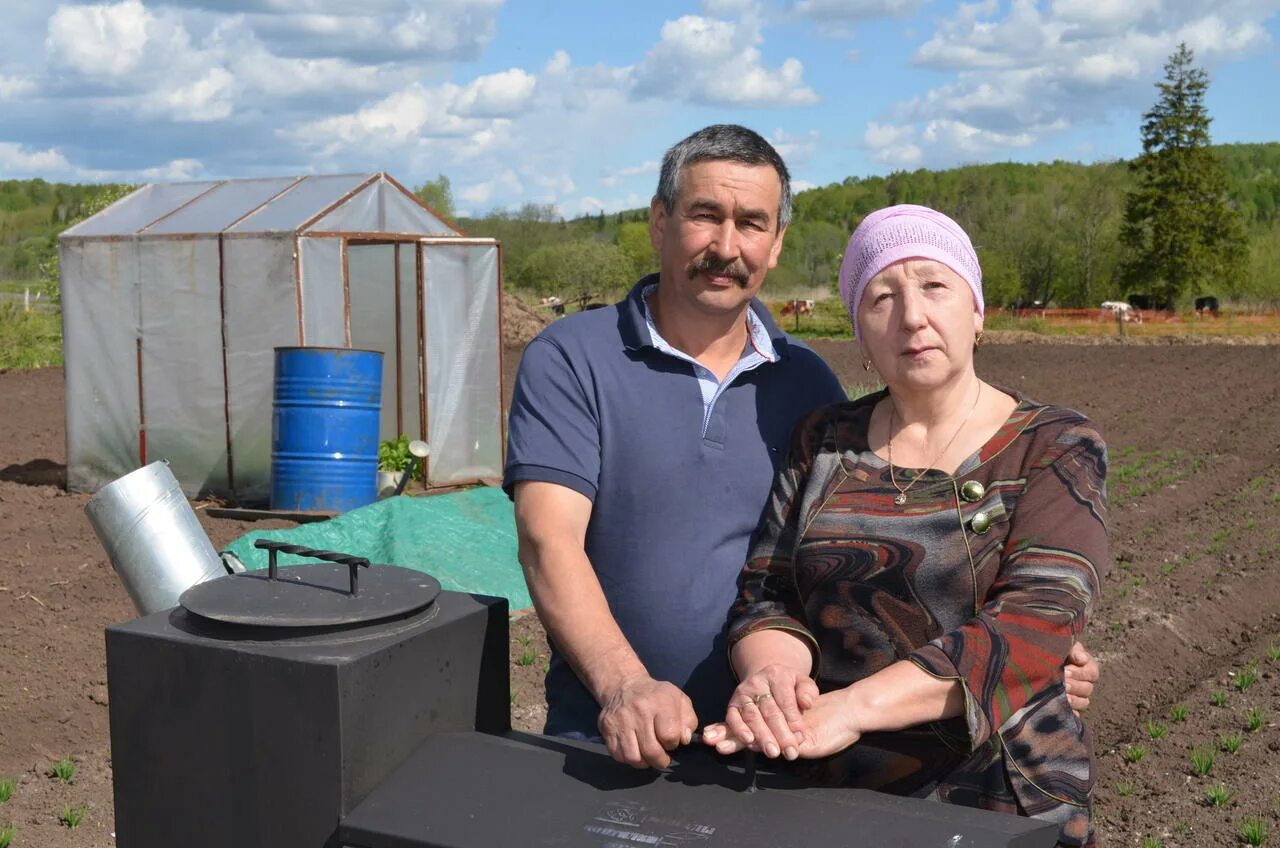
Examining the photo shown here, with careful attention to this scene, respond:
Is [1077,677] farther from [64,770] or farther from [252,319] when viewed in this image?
[252,319]

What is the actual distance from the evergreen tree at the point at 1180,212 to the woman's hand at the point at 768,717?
48860 millimetres

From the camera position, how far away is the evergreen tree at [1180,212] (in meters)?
46.7

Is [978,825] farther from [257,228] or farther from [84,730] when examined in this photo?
[257,228]

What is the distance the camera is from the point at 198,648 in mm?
1833

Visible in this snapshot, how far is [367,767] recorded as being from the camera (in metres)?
1.82

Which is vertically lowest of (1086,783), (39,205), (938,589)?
(1086,783)

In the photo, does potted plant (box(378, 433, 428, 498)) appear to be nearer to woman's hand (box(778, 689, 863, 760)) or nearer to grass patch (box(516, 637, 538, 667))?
grass patch (box(516, 637, 538, 667))

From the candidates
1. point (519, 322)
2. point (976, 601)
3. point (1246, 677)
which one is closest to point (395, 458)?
point (1246, 677)

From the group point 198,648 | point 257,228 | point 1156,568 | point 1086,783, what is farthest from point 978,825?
point 257,228

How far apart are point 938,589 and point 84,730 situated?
14.8 ft

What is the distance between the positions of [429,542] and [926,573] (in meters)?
5.64

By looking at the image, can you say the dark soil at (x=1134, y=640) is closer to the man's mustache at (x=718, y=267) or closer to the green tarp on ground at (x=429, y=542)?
the green tarp on ground at (x=429, y=542)

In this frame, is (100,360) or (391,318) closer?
(100,360)

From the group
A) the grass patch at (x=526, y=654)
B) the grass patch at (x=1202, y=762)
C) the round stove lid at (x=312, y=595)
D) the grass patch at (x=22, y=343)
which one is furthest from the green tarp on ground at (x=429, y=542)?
the grass patch at (x=22, y=343)
